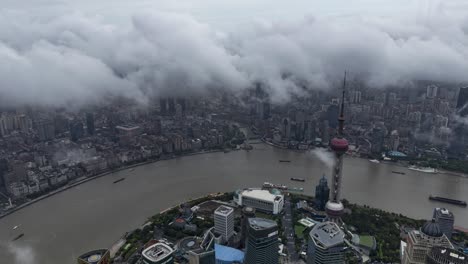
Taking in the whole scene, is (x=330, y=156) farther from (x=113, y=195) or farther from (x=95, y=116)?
(x=95, y=116)

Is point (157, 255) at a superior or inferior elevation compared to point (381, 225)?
superior

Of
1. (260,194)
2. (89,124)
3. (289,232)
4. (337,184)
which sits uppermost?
(89,124)

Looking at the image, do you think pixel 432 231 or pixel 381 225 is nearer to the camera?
pixel 432 231

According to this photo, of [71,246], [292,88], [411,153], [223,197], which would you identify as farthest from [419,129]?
[71,246]

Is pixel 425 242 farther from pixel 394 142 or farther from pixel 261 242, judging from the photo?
pixel 394 142

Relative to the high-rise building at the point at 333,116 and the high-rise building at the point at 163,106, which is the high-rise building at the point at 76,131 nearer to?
the high-rise building at the point at 163,106

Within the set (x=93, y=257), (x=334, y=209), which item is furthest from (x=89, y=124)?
(x=334, y=209)

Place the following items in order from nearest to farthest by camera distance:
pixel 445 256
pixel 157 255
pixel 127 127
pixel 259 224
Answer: pixel 445 256
pixel 157 255
pixel 259 224
pixel 127 127
